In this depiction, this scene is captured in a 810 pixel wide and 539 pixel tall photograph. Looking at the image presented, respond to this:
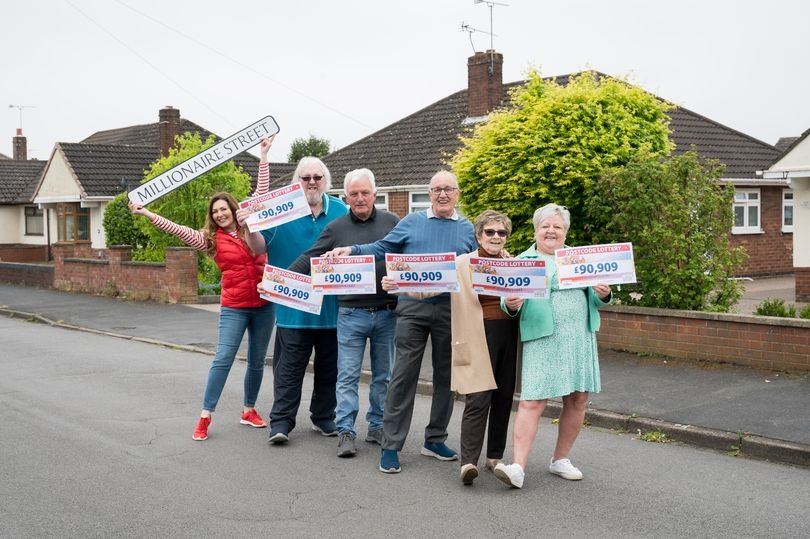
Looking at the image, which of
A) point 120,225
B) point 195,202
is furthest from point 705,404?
point 120,225

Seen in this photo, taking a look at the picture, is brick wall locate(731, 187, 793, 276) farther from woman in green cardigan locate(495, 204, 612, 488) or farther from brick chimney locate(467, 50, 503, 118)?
woman in green cardigan locate(495, 204, 612, 488)

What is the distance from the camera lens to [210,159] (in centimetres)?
816

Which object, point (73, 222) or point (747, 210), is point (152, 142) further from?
point (747, 210)

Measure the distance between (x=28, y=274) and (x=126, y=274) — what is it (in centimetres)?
730

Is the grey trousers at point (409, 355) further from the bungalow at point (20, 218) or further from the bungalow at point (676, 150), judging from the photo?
the bungalow at point (20, 218)

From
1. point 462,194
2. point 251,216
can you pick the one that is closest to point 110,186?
point 462,194

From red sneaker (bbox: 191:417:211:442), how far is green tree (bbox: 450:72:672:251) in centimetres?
620

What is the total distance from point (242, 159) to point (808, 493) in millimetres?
37525

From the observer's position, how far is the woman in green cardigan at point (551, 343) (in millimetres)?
6238

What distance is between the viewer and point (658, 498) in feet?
20.0

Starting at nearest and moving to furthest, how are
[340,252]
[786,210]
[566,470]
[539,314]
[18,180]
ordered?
1. [539,314]
2. [566,470]
3. [340,252]
4. [786,210]
5. [18,180]

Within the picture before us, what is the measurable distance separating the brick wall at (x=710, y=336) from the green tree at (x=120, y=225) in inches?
799

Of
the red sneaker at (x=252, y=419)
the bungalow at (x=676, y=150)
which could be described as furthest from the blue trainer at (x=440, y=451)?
the bungalow at (x=676, y=150)

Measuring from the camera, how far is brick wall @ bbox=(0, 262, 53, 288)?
27656 millimetres
